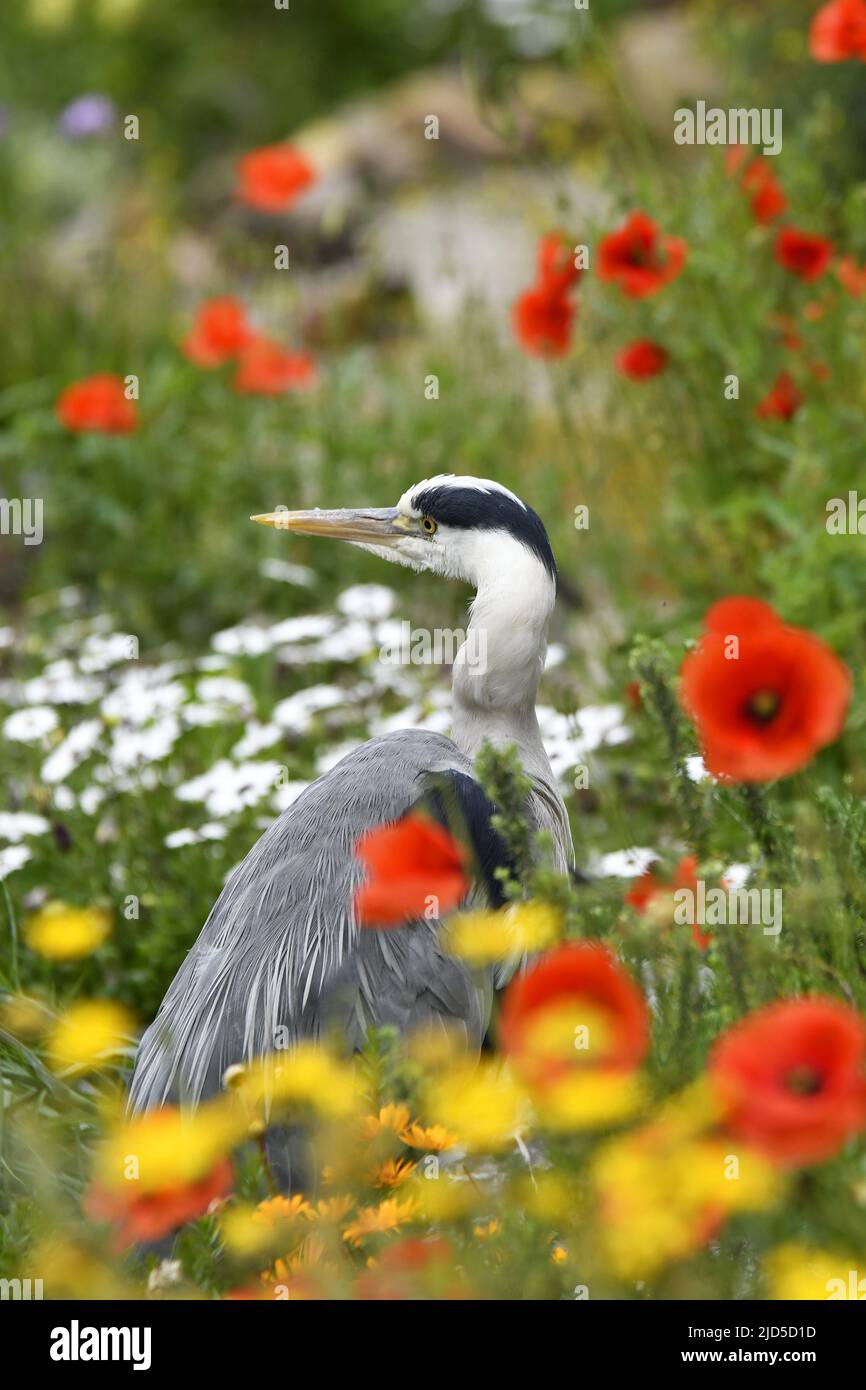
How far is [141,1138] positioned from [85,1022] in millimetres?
961

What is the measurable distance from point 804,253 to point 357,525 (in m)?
1.47

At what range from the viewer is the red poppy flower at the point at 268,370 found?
502cm

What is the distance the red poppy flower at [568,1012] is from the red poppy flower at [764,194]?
286cm

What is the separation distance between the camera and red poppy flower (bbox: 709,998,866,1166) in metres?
1.31

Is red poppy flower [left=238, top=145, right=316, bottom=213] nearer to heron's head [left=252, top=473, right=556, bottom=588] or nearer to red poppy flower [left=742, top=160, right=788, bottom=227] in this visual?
red poppy flower [left=742, top=160, right=788, bottom=227]

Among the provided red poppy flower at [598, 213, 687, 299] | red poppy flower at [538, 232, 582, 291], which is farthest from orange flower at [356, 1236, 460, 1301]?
red poppy flower at [538, 232, 582, 291]

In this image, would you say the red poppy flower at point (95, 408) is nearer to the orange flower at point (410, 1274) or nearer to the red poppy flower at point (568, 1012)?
the orange flower at point (410, 1274)

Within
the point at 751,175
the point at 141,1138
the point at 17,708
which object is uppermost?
the point at 751,175

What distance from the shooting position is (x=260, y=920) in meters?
2.61

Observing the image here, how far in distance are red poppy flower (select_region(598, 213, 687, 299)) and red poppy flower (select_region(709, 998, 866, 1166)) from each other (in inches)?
99.1

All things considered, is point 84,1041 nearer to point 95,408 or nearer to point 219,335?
point 95,408

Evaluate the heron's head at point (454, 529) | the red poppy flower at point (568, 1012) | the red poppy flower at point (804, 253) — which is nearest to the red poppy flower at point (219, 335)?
the red poppy flower at point (804, 253)

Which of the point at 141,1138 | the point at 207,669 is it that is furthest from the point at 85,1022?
the point at 207,669

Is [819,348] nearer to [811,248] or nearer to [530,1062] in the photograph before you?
[811,248]
